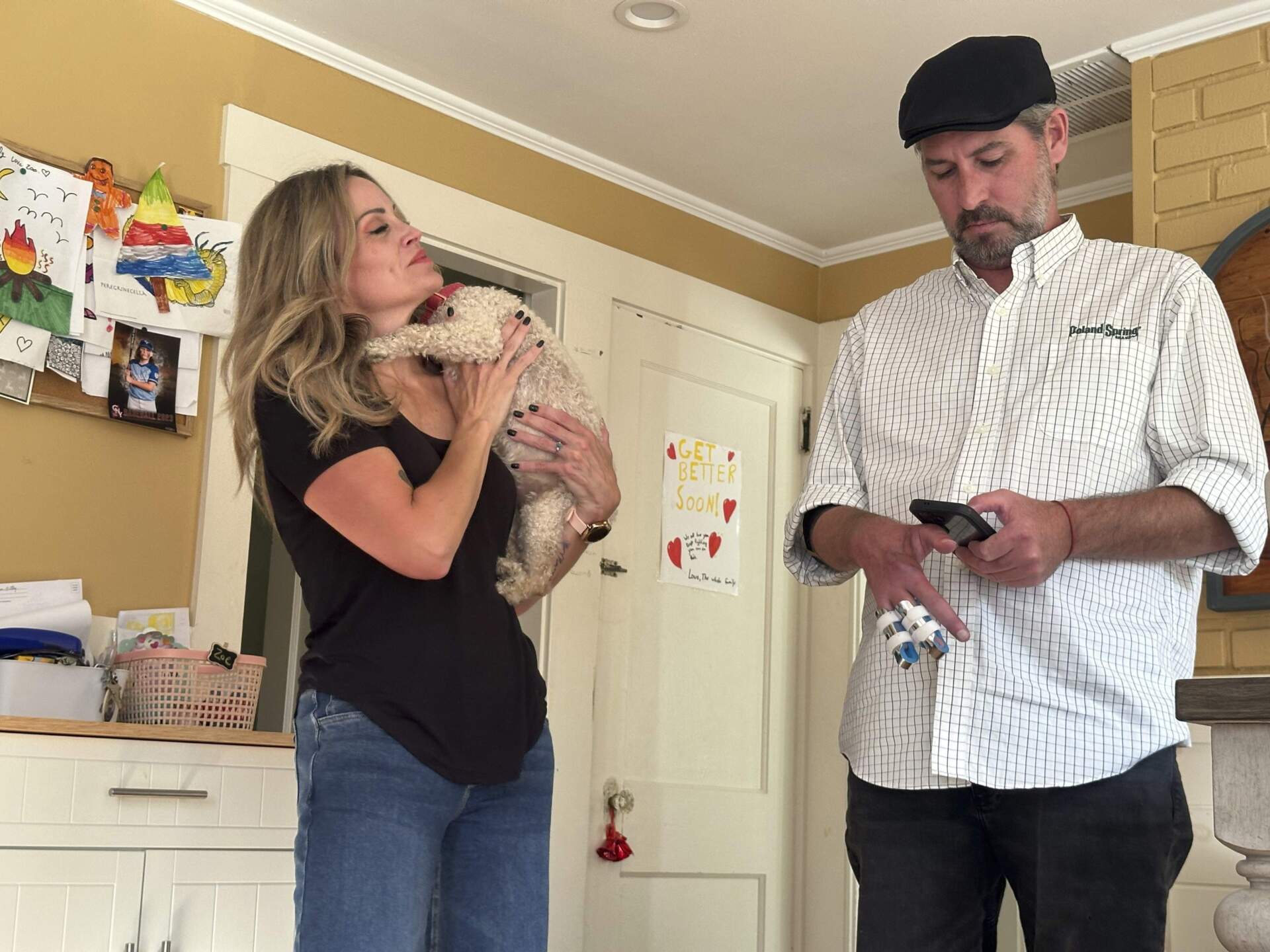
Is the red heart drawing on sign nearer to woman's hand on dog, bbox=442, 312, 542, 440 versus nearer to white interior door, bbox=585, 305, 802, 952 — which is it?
white interior door, bbox=585, 305, 802, 952

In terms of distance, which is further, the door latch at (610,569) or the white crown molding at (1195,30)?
the door latch at (610,569)

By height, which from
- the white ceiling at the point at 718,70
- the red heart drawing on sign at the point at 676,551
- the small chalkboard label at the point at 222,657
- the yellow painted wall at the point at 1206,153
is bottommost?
the small chalkboard label at the point at 222,657

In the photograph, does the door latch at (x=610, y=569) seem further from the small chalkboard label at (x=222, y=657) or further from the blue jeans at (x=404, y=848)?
the blue jeans at (x=404, y=848)

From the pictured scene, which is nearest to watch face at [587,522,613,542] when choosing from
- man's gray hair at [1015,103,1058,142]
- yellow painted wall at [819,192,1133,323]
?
man's gray hair at [1015,103,1058,142]

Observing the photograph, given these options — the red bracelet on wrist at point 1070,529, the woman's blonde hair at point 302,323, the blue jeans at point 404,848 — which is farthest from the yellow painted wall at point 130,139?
the red bracelet on wrist at point 1070,529

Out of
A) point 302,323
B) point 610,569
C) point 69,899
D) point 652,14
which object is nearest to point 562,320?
point 610,569

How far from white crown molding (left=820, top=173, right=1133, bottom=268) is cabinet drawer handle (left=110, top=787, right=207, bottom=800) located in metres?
2.48

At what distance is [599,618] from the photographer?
3779 millimetres

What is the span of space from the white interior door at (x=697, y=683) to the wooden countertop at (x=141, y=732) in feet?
4.53

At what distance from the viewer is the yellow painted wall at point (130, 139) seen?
108 inches

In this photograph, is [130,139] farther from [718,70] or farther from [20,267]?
[718,70]

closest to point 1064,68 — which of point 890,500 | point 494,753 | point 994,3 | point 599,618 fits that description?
point 994,3

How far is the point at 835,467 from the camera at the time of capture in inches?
67.2

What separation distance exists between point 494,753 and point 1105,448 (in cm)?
76
